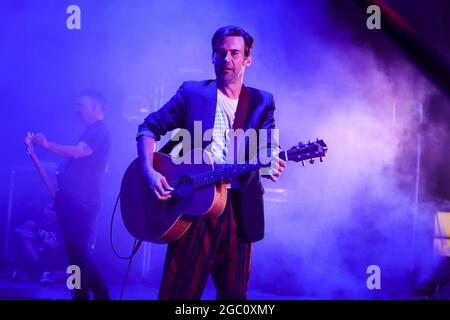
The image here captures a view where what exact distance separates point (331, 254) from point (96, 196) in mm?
1764

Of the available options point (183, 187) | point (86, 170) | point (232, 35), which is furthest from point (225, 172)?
point (86, 170)

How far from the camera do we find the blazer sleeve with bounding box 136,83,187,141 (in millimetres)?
3053

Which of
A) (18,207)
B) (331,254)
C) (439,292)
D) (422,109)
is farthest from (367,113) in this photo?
(18,207)

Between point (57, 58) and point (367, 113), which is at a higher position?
point (57, 58)

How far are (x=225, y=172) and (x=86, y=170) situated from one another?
4.42ft

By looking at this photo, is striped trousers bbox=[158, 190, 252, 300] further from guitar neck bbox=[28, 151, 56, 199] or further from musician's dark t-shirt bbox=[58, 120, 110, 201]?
guitar neck bbox=[28, 151, 56, 199]

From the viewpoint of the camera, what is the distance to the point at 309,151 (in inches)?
105

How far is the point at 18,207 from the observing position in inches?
150

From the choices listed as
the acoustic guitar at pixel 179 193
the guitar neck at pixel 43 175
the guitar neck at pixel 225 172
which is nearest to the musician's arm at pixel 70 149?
the guitar neck at pixel 43 175

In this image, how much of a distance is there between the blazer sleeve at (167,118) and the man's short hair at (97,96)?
835mm

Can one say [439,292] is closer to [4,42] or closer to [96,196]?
[96,196]

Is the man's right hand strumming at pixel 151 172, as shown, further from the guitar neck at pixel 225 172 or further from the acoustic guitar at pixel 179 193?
the guitar neck at pixel 225 172

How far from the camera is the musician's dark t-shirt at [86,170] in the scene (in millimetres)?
3631
